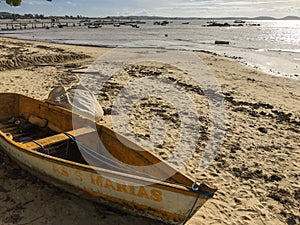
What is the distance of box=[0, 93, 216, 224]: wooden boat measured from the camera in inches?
118

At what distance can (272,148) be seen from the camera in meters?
6.42

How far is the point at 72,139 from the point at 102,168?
49.4 inches

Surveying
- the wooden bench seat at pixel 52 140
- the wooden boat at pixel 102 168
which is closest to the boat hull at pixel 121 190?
the wooden boat at pixel 102 168

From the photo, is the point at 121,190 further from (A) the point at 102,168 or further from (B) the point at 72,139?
(B) the point at 72,139

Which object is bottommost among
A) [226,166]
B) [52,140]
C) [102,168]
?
[226,166]

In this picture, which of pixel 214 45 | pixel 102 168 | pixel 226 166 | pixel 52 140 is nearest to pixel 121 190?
pixel 102 168

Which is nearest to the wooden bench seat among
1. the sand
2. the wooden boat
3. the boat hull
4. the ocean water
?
the wooden boat

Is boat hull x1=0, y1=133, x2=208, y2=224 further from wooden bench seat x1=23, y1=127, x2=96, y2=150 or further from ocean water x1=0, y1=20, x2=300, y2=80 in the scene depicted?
ocean water x1=0, y1=20, x2=300, y2=80

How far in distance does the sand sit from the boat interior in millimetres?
661

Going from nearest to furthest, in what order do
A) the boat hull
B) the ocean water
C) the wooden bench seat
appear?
the boat hull, the wooden bench seat, the ocean water

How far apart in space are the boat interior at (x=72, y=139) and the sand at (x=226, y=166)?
2.17 ft

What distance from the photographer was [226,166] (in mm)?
5488

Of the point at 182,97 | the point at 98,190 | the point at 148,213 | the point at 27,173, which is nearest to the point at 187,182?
the point at 148,213

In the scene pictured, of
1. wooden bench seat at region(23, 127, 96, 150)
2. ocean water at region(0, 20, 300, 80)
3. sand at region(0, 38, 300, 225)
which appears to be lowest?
sand at region(0, 38, 300, 225)
